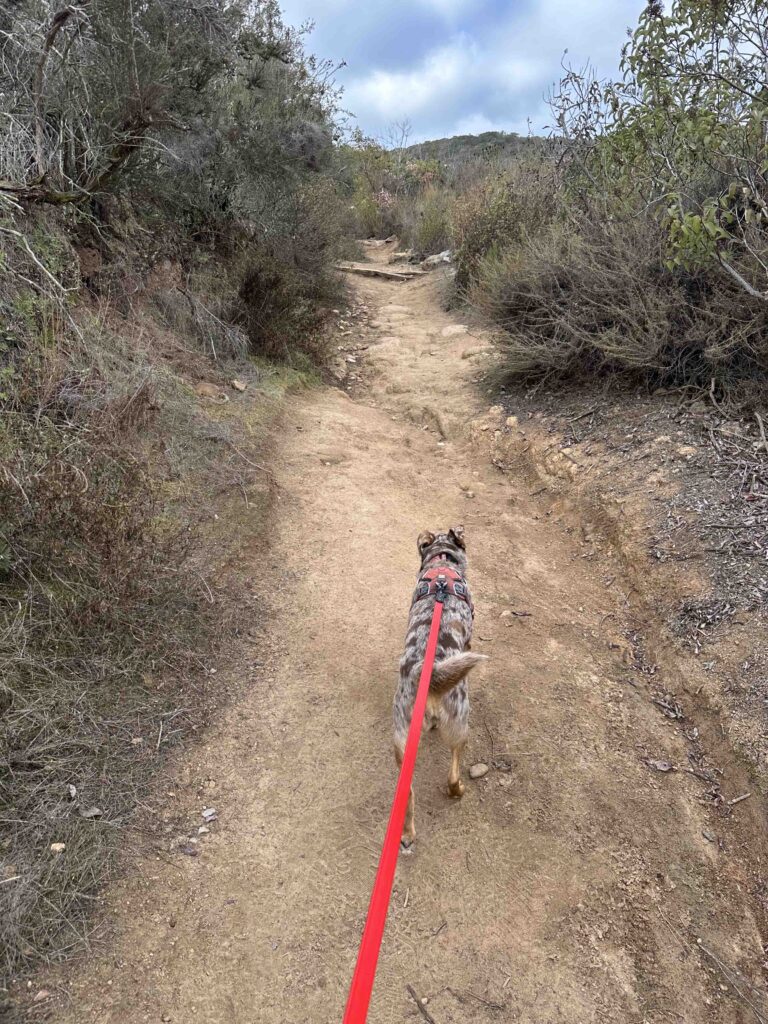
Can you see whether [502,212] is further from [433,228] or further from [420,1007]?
[420,1007]

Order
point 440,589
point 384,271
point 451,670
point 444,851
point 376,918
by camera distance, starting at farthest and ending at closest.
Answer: point 384,271 → point 440,589 → point 444,851 → point 451,670 → point 376,918

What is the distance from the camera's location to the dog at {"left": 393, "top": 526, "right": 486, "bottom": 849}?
255 centimetres

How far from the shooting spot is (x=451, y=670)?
2.48 meters

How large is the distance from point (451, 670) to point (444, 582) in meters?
0.68

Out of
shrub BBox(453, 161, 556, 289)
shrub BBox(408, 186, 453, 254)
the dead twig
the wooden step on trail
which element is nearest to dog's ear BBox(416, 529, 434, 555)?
the dead twig

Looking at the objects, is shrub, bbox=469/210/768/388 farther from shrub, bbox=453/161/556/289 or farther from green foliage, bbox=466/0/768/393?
shrub, bbox=453/161/556/289

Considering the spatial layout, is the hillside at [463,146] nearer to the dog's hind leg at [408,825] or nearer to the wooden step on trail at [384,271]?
the wooden step on trail at [384,271]

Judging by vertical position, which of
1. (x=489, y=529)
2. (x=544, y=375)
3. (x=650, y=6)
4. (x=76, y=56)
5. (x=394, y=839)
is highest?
(x=650, y=6)

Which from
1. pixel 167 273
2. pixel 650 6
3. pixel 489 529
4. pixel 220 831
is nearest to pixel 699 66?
pixel 650 6

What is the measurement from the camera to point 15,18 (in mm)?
4445

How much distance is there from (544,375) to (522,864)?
5407 mm

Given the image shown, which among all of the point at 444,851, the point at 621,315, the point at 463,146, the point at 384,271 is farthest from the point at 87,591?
the point at 463,146

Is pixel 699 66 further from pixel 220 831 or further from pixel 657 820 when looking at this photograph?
pixel 220 831

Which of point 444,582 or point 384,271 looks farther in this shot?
point 384,271
